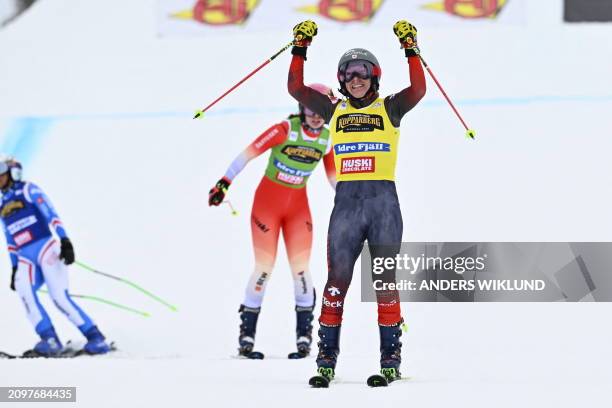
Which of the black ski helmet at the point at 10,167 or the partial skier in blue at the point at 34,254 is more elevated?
the black ski helmet at the point at 10,167

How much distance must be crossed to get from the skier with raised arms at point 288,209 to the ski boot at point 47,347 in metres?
1.71

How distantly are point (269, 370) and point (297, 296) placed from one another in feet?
5.63

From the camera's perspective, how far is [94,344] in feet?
26.7

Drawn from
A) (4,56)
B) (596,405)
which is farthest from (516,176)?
(4,56)

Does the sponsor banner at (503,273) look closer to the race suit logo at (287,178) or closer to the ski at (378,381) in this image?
the race suit logo at (287,178)

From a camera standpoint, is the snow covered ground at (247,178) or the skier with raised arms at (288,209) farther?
the skier with raised arms at (288,209)

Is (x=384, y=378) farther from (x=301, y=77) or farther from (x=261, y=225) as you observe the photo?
(x=261, y=225)

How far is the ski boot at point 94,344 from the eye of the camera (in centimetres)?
813

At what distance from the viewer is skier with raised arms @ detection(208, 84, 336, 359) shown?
7094 millimetres

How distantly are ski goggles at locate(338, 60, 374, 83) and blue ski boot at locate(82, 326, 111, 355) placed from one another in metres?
3.98

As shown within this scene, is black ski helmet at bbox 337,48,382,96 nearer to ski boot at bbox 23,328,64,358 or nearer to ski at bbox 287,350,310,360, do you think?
ski at bbox 287,350,310,360

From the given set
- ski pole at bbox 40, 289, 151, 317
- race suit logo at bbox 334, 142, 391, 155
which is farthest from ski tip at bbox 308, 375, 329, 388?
ski pole at bbox 40, 289, 151, 317

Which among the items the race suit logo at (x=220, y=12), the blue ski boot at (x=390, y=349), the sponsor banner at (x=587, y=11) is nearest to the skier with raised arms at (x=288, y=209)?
the blue ski boot at (x=390, y=349)

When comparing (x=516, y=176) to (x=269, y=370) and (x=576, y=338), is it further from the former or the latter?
(x=269, y=370)
